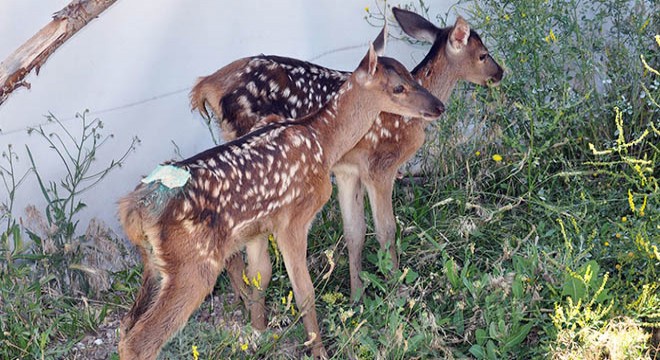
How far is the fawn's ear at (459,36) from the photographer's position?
20.2 feet

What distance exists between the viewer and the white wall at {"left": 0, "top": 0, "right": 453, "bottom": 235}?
19.6ft

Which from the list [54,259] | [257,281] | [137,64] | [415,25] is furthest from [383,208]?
[54,259]

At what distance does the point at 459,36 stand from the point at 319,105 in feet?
2.99

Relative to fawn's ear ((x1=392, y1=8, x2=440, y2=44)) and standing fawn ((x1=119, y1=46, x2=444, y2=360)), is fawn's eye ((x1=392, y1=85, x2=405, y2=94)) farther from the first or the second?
fawn's ear ((x1=392, y1=8, x2=440, y2=44))

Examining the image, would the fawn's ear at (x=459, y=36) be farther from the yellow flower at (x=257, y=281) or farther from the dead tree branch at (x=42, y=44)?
the dead tree branch at (x=42, y=44)

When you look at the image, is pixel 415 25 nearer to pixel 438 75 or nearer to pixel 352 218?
pixel 438 75

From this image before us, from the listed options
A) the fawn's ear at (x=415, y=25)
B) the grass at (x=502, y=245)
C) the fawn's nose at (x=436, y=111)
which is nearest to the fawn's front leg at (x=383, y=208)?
the grass at (x=502, y=245)

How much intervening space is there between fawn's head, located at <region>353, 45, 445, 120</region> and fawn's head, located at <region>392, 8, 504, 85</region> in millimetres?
627

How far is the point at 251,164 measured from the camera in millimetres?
4988

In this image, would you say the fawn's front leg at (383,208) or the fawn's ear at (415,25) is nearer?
the fawn's front leg at (383,208)

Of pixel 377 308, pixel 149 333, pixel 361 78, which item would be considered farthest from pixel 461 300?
pixel 149 333

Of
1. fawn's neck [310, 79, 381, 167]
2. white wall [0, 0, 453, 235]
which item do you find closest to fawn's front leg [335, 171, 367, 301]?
fawn's neck [310, 79, 381, 167]

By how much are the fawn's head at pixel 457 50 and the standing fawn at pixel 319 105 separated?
151mm

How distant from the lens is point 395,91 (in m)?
5.63
